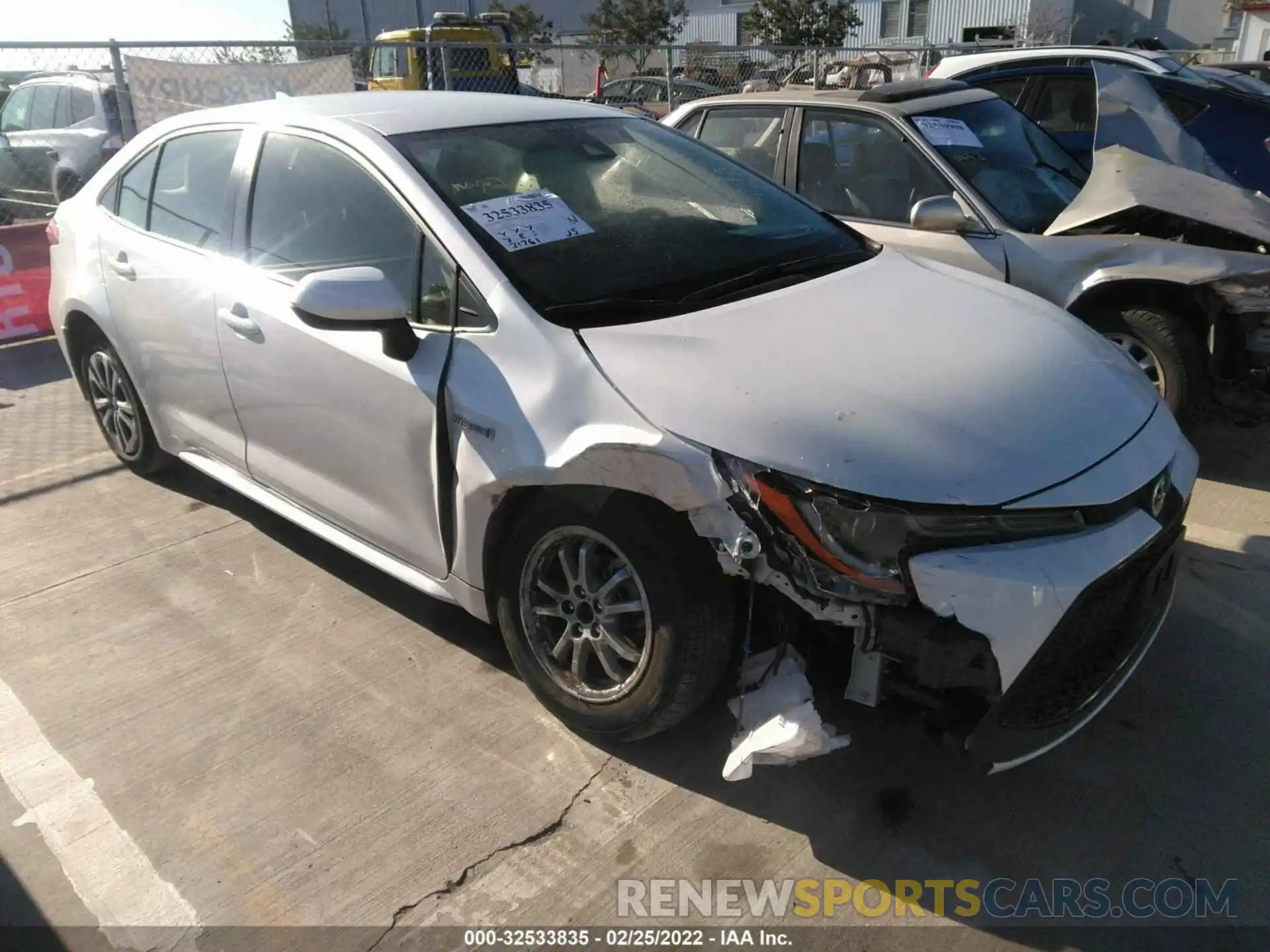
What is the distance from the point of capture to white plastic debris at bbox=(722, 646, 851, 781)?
91.2 inches

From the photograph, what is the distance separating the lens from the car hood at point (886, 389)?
2229mm

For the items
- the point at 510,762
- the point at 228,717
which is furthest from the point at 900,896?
the point at 228,717

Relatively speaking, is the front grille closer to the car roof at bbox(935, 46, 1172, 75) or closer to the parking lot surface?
the parking lot surface

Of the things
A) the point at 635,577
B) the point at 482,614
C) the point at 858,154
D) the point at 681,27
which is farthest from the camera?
the point at 681,27

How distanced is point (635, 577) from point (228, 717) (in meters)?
1.46

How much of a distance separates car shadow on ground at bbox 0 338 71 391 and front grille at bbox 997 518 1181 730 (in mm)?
6516

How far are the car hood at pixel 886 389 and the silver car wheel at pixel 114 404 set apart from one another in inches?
114

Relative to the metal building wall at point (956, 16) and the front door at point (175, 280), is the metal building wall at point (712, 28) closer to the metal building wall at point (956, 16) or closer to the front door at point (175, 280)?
the metal building wall at point (956, 16)

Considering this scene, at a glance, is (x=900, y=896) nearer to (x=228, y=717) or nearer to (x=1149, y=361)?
(x=228, y=717)

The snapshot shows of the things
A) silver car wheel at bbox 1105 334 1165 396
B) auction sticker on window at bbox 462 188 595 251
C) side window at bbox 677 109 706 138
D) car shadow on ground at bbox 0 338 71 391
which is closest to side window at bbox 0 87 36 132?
car shadow on ground at bbox 0 338 71 391

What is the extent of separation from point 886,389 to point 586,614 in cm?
100

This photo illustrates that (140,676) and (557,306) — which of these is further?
(140,676)

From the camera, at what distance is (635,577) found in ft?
8.17

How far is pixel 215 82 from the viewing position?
9.16 metres
